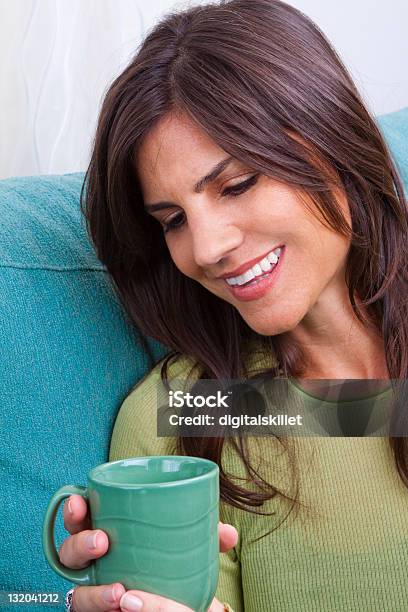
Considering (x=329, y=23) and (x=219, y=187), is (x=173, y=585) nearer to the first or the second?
(x=219, y=187)

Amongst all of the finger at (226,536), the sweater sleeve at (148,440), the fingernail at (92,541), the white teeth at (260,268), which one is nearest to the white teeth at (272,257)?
the white teeth at (260,268)

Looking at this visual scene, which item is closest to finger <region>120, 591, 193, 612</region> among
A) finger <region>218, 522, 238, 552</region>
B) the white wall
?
finger <region>218, 522, 238, 552</region>

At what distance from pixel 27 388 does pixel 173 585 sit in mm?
386

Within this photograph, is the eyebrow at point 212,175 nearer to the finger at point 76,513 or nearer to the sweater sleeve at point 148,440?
the sweater sleeve at point 148,440

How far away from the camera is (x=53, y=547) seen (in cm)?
62

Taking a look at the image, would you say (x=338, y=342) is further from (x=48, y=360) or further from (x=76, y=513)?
(x=76, y=513)

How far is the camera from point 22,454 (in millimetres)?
892

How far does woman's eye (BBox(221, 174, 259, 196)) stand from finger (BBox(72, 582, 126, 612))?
1.46 feet

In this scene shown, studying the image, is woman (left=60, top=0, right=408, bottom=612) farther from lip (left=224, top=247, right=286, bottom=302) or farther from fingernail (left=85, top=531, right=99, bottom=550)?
fingernail (left=85, top=531, right=99, bottom=550)

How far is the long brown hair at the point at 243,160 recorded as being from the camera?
2.98 feet

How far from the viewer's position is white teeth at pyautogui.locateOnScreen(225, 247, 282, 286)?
0.93m

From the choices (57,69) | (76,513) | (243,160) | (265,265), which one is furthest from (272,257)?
(57,69)

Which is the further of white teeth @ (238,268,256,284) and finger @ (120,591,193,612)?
white teeth @ (238,268,256,284)

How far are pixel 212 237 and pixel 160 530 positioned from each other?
1.32 feet
